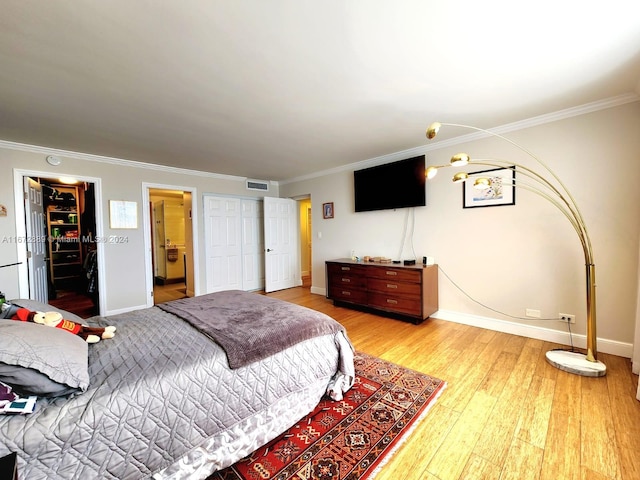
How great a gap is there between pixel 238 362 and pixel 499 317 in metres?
3.10

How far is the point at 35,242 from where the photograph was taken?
Result: 3.63 m

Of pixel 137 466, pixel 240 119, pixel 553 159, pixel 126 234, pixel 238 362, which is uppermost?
pixel 240 119

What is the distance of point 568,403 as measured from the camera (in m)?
1.83

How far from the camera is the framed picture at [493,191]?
2.98 m

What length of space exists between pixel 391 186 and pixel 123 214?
13.5ft

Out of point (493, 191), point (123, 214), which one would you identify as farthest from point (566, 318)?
point (123, 214)

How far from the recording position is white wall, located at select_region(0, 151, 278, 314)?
10.6ft

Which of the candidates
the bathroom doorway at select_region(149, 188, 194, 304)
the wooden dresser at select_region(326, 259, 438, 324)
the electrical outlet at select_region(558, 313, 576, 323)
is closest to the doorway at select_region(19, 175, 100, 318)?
the bathroom doorway at select_region(149, 188, 194, 304)

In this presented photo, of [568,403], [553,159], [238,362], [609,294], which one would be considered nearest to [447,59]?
[553,159]

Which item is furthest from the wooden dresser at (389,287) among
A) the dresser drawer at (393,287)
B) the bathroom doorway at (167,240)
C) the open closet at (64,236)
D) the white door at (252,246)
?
the open closet at (64,236)

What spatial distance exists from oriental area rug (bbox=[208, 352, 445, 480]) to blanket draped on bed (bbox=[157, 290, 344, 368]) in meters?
0.52

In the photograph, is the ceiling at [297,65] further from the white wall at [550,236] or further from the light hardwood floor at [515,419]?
the light hardwood floor at [515,419]

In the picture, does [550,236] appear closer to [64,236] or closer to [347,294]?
[347,294]

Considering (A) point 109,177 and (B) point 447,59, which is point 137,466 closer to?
(B) point 447,59
